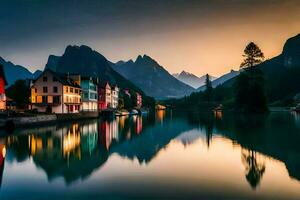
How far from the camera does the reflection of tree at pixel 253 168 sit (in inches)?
703

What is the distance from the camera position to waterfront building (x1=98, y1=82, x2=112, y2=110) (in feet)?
413

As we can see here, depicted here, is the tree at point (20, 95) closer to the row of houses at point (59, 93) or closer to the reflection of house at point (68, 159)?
the row of houses at point (59, 93)

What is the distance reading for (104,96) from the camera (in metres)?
131

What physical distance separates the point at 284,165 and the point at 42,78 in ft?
253

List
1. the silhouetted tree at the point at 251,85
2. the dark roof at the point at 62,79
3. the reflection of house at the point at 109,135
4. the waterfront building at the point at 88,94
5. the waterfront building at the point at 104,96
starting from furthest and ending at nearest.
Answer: the waterfront building at the point at 104,96 → the silhouetted tree at the point at 251,85 → the waterfront building at the point at 88,94 → the dark roof at the point at 62,79 → the reflection of house at the point at 109,135

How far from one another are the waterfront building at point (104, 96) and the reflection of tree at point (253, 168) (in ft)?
335

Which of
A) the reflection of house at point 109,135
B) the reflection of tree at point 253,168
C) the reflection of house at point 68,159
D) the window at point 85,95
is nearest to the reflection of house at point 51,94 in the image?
the window at point 85,95

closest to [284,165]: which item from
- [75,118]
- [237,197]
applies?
[237,197]

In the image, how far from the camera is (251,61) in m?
118

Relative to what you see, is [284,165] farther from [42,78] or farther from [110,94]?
[110,94]

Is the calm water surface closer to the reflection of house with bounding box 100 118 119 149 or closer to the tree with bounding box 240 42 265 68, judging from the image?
the reflection of house with bounding box 100 118 119 149

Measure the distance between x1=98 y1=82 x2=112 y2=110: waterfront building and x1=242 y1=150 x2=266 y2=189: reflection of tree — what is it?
102075 mm

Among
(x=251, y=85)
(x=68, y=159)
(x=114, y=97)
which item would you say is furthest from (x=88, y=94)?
(x=68, y=159)

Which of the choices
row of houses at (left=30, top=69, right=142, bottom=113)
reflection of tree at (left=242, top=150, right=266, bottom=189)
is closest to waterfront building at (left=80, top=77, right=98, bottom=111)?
row of houses at (left=30, top=69, right=142, bottom=113)
